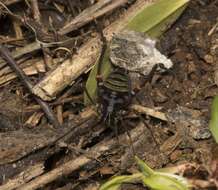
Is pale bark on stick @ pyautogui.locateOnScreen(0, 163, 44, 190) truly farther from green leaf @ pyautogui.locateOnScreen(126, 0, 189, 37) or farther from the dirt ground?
green leaf @ pyautogui.locateOnScreen(126, 0, 189, 37)

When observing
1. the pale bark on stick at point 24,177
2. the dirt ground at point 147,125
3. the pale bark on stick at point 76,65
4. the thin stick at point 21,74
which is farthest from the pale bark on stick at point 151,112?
the pale bark on stick at point 24,177

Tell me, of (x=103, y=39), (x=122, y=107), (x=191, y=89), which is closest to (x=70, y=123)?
(x=122, y=107)

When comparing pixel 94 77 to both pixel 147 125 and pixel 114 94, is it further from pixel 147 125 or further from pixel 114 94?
pixel 147 125

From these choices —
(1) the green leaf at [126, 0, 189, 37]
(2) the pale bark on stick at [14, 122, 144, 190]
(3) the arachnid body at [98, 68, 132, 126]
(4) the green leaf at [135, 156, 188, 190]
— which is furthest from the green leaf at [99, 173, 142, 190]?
(1) the green leaf at [126, 0, 189, 37]

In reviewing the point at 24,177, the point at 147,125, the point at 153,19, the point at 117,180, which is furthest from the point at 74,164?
the point at 153,19

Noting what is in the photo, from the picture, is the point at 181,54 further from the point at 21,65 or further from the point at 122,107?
the point at 21,65

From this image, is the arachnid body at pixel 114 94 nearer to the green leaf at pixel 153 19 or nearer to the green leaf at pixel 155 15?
the green leaf at pixel 153 19
